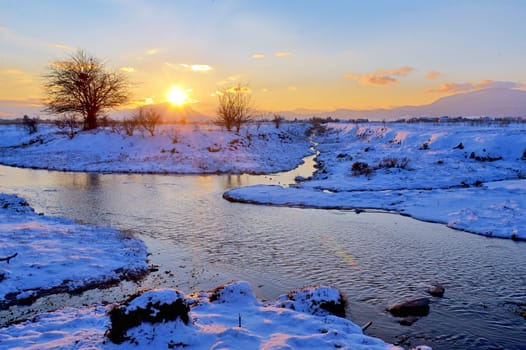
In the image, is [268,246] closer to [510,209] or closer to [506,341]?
[506,341]

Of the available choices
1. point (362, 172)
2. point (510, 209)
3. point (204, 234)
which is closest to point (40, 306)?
point (204, 234)

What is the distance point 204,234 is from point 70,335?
8.15 meters

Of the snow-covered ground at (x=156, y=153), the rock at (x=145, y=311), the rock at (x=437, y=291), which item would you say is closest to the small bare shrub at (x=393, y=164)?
the snow-covered ground at (x=156, y=153)

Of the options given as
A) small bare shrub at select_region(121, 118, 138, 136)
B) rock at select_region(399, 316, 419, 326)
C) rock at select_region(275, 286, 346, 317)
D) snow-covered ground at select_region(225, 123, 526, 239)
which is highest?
small bare shrub at select_region(121, 118, 138, 136)

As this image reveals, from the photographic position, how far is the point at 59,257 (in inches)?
452

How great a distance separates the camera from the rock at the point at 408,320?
8.39 meters

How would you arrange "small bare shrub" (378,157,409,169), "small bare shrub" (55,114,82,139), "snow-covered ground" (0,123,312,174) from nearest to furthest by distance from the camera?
"small bare shrub" (378,157,409,169)
"snow-covered ground" (0,123,312,174)
"small bare shrub" (55,114,82,139)

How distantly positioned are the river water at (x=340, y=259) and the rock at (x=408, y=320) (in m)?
0.12

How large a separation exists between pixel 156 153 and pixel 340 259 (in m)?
32.9

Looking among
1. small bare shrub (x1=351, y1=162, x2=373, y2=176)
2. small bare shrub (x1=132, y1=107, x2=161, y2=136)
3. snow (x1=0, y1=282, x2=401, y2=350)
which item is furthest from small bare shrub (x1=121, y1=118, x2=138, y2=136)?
snow (x1=0, y1=282, x2=401, y2=350)

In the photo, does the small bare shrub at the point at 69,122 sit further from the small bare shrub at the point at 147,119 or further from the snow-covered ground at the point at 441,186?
the snow-covered ground at the point at 441,186

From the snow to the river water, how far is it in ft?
3.31

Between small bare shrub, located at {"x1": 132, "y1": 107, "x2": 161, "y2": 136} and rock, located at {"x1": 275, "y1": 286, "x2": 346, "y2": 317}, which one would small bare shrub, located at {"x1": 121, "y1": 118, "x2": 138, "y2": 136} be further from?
rock, located at {"x1": 275, "y1": 286, "x2": 346, "y2": 317}

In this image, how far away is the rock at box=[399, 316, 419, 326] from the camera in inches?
330
